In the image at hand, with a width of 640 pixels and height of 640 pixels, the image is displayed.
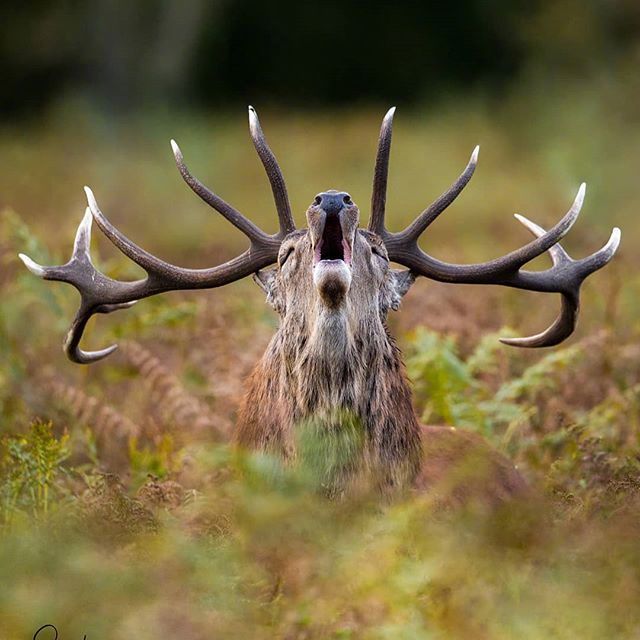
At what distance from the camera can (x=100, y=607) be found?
14.3 ft

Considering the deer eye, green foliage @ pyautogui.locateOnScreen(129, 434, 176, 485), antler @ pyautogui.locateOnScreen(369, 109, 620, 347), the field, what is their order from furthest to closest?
green foliage @ pyautogui.locateOnScreen(129, 434, 176, 485), antler @ pyautogui.locateOnScreen(369, 109, 620, 347), the deer eye, the field

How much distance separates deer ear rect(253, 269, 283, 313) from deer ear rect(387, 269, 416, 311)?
459 mm

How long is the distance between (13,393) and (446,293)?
3603 millimetres

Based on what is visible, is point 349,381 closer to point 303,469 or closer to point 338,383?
point 338,383

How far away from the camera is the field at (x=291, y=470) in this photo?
4.42 m

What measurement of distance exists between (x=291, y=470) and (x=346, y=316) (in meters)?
0.63

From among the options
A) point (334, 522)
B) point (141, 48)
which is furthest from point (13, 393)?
point (141, 48)

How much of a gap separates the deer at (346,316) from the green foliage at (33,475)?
0.76 metres

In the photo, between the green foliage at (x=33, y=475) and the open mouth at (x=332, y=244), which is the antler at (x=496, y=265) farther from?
the green foliage at (x=33, y=475)

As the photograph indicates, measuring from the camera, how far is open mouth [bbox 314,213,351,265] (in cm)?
597

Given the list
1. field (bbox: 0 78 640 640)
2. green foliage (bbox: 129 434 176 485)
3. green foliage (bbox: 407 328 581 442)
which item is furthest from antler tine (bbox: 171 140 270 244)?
green foliage (bbox: 407 328 581 442)

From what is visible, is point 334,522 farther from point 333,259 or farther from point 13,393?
point 13,393

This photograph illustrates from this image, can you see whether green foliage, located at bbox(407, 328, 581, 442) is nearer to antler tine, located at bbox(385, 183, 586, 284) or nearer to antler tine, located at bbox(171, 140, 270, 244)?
antler tine, located at bbox(385, 183, 586, 284)

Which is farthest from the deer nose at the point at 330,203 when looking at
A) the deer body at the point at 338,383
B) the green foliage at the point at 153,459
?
the green foliage at the point at 153,459
